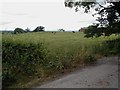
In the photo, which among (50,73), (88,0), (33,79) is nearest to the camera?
(33,79)

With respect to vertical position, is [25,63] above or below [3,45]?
below

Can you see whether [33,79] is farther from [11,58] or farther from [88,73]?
[88,73]

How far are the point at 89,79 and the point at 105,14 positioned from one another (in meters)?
10.1

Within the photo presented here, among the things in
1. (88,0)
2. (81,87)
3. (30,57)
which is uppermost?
(88,0)

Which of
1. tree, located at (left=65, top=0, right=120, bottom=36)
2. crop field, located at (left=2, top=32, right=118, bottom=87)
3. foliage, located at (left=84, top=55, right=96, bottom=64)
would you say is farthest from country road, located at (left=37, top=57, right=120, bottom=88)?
tree, located at (left=65, top=0, right=120, bottom=36)

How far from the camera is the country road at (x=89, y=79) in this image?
33.7 ft

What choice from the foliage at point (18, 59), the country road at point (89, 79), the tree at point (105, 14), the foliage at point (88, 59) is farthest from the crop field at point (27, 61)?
the tree at point (105, 14)

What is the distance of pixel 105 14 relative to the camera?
66.8 ft

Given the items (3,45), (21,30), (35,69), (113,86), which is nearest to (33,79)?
(35,69)

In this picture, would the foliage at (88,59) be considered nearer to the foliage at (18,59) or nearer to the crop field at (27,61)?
the crop field at (27,61)

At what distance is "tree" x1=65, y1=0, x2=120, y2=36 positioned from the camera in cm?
1909

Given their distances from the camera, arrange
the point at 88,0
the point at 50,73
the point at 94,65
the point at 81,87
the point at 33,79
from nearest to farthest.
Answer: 1. the point at 81,87
2. the point at 33,79
3. the point at 50,73
4. the point at 94,65
5. the point at 88,0

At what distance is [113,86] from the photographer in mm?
10023

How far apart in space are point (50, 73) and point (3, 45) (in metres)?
2.29
